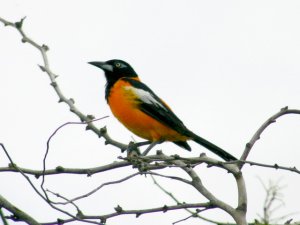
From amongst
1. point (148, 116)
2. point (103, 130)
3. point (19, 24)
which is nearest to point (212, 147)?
point (148, 116)

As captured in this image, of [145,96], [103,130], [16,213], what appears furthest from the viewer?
[145,96]

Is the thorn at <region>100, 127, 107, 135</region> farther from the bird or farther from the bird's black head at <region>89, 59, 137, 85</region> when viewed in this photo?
the bird's black head at <region>89, 59, 137, 85</region>

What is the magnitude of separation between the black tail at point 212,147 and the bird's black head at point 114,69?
1560 mm

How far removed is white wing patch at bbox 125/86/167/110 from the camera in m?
7.35

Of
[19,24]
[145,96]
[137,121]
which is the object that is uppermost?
[145,96]

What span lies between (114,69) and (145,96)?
959 millimetres

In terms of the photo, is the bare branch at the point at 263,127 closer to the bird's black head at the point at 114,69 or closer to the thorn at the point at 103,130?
the thorn at the point at 103,130

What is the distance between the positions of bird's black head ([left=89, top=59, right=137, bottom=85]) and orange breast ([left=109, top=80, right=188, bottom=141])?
0.75 meters

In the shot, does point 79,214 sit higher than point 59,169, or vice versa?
point 59,169

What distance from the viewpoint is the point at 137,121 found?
7.09 m

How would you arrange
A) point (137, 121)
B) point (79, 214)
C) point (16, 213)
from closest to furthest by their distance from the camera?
point (16, 213), point (79, 214), point (137, 121)

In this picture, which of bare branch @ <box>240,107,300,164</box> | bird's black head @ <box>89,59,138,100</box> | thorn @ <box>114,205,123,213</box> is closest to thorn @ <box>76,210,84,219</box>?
thorn @ <box>114,205,123,213</box>

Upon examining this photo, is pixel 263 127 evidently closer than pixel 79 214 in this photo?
No

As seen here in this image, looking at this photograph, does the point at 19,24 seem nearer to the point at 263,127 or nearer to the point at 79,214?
the point at 79,214
